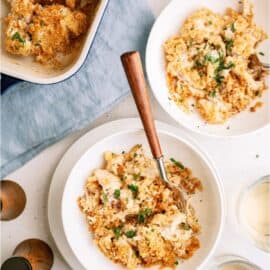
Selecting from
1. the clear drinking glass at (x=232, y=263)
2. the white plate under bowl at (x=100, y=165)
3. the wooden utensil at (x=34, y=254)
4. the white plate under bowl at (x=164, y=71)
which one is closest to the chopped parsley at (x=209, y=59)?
the white plate under bowl at (x=164, y=71)

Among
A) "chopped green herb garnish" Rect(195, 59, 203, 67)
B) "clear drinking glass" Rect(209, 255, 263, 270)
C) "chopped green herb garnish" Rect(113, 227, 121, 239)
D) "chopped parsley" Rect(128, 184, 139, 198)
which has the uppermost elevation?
"chopped green herb garnish" Rect(195, 59, 203, 67)

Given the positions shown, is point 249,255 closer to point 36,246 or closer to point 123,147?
point 123,147

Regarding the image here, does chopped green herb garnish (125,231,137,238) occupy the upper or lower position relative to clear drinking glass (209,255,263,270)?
upper

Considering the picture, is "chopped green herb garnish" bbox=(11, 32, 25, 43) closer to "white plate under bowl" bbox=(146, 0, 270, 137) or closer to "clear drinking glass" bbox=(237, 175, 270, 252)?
"white plate under bowl" bbox=(146, 0, 270, 137)

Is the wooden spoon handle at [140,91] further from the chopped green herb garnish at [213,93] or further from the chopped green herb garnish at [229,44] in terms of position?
the chopped green herb garnish at [229,44]

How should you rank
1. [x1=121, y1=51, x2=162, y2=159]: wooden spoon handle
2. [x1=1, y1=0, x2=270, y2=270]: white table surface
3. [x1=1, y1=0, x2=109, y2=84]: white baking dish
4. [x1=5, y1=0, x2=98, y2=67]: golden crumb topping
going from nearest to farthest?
[x1=121, y1=51, x2=162, y2=159]: wooden spoon handle → [x1=1, y1=0, x2=109, y2=84]: white baking dish → [x1=5, y1=0, x2=98, y2=67]: golden crumb topping → [x1=1, y1=0, x2=270, y2=270]: white table surface

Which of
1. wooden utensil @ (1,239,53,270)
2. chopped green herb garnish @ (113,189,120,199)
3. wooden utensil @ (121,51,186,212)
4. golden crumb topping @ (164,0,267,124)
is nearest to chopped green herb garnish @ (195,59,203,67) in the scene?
golden crumb topping @ (164,0,267,124)

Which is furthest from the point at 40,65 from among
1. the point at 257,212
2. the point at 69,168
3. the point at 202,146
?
the point at 257,212
